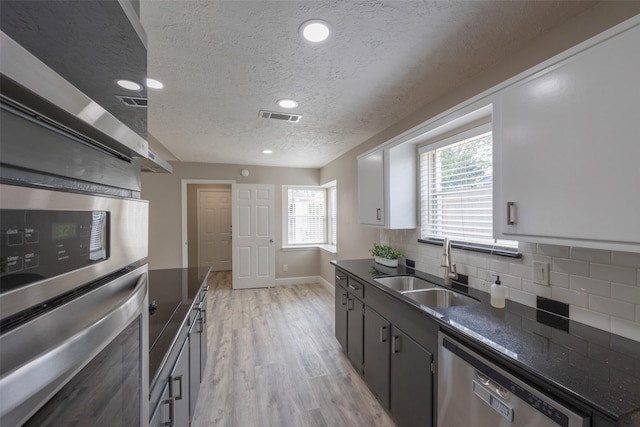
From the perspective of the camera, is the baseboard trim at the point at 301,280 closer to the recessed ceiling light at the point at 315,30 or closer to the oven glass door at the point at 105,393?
the recessed ceiling light at the point at 315,30

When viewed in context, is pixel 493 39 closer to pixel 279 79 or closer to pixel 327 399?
pixel 279 79

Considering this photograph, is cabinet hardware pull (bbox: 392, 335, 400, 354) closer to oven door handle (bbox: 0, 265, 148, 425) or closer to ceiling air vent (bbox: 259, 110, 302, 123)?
oven door handle (bbox: 0, 265, 148, 425)

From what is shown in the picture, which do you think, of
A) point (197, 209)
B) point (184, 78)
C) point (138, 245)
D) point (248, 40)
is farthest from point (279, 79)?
point (197, 209)

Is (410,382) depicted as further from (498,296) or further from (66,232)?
(66,232)

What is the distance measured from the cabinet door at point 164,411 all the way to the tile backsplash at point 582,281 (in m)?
1.96

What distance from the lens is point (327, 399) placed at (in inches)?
87.3

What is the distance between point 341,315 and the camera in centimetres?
286

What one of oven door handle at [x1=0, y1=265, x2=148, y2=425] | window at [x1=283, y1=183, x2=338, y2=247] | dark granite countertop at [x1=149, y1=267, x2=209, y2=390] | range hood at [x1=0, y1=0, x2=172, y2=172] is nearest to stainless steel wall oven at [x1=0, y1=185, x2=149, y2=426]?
oven door handle at [x1=0, y1=265, x2=148, y2=425]

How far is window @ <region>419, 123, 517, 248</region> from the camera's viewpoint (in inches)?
77.7

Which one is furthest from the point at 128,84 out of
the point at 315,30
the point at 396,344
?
the point at 396,344

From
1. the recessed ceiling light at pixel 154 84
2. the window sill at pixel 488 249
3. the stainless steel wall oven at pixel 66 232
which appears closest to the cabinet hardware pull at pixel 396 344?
the window sill at pixel 488 249

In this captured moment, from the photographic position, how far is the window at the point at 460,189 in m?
1.97

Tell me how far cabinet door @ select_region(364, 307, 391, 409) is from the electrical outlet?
930 mm

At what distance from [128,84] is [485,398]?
5.41 ft
